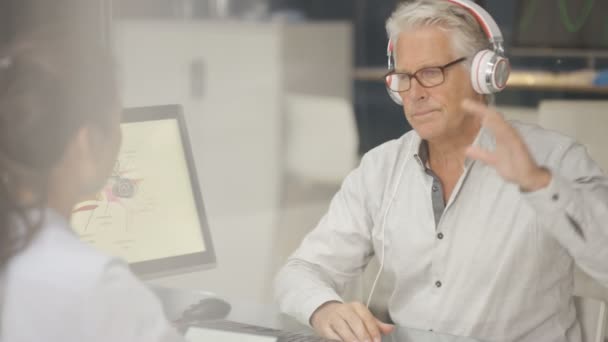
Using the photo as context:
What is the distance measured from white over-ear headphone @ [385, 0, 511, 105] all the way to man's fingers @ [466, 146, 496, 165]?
0.27 meters

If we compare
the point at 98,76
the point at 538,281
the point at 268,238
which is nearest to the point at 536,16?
the point at 538,281

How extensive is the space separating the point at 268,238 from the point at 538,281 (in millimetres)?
691

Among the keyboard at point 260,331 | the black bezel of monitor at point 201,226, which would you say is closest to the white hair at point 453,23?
the black bezel of monitor at point 201,226

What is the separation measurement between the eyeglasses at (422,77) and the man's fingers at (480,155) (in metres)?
0.29

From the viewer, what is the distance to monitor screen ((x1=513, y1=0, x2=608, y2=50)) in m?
1.73

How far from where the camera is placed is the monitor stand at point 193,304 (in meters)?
1.43

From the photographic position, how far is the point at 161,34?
169cm

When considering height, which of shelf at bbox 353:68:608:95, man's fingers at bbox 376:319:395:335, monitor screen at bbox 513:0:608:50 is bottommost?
man's fingers at bbox 376:319:395:335

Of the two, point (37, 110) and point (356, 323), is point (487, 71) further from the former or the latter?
point (37, 110)

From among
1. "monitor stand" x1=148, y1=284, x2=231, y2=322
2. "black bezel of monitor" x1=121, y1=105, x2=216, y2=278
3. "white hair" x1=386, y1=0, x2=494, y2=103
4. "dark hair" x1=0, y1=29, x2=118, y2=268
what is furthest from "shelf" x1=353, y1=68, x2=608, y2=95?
"dark hair" x1=0, y1=29, x2=118, y2=268

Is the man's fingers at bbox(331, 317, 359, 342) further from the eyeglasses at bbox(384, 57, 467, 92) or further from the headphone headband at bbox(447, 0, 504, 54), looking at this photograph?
the headphone headband at bbox(447, 0, 504, 54)

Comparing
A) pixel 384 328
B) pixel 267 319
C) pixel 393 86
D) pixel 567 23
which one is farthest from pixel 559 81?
pixel 267 319

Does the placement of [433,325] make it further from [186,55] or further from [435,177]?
[186,55]

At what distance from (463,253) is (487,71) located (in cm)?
35
